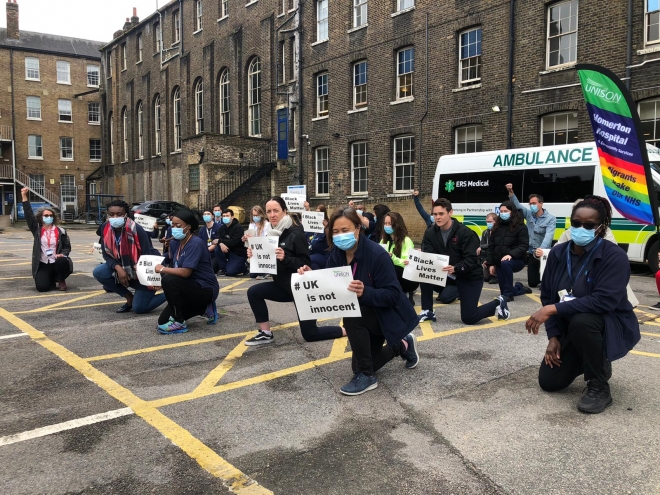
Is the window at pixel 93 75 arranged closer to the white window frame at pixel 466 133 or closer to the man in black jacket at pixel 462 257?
the white window frame at pixel 466 133

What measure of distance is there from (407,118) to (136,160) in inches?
1112

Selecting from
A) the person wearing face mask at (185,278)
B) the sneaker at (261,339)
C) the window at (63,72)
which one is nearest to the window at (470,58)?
the person wearing face mask at (185,278)

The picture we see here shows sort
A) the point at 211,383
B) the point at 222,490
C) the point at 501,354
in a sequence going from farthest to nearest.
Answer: the point at 501,354
the point at 211,383
the point at 222,490

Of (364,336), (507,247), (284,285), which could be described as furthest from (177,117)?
(364,336)

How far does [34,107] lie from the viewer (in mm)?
48125

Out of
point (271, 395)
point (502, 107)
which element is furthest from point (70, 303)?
point (502, 107)

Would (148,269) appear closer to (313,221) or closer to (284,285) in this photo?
(284,285)

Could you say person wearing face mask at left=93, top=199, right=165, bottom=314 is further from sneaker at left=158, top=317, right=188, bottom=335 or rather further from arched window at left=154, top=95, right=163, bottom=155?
arched window at left=154, top=95, right=163, bottom=155

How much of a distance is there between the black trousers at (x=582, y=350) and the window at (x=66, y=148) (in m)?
52.1

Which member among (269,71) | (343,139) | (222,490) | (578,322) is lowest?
(222,490)

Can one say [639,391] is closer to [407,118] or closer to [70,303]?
[70,303]

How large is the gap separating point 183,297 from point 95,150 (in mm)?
49445

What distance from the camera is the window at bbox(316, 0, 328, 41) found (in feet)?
85.1

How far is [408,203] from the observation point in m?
22.2
